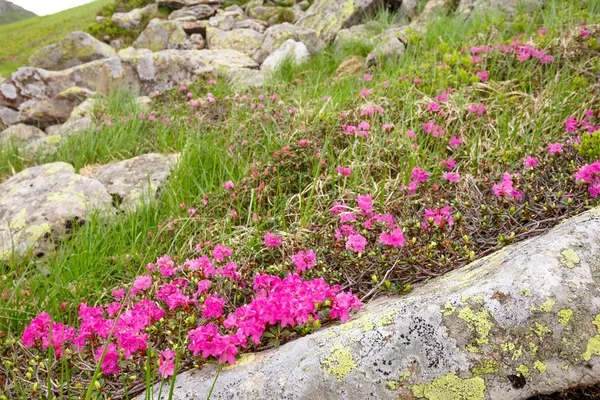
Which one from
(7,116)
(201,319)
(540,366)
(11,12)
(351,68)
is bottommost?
(201,319)

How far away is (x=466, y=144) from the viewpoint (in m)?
3.56

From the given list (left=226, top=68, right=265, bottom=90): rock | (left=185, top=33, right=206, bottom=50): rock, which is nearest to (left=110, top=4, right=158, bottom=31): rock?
(left=185, top=33, right=206, bottom=50): rock

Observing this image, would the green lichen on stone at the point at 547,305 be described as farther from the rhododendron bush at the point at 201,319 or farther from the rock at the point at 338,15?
the rock at the point at 338,15

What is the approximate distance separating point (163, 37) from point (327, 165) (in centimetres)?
1072

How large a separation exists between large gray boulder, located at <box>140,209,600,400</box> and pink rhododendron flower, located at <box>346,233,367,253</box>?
70cm

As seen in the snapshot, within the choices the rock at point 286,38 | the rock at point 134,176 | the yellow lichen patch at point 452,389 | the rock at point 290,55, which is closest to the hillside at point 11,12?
the rock at point 286,38

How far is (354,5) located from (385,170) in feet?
26.3

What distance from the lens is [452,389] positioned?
1487 mm

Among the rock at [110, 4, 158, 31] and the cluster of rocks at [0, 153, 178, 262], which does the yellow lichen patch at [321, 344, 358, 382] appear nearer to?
the cluster of rocks at [0, 153, 178, 262]

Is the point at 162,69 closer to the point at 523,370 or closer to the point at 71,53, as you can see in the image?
the point at 71,53

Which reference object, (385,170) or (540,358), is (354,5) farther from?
(540,358)

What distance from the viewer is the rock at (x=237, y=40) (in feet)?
37.2

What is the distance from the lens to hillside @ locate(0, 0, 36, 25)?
436ft

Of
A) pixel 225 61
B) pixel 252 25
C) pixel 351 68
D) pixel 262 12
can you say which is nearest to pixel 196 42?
pixel 252 25
